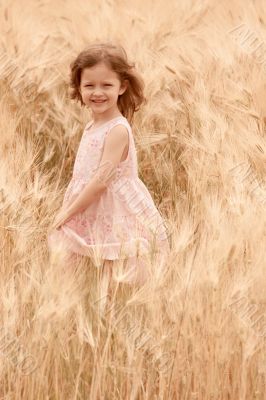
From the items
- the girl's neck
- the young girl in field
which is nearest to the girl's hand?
the young girl in field

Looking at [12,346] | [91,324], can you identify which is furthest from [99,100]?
[12,346]

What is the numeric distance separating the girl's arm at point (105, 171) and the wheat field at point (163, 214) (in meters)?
0.07

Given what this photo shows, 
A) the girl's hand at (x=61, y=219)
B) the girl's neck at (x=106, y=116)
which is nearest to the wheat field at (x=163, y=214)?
the girl's hand at (x=61, y=219)

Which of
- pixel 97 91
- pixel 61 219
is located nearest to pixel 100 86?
pixel 97 91

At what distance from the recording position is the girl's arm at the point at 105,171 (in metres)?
1.88

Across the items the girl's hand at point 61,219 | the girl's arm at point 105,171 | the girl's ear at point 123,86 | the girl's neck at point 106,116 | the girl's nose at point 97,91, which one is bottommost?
the girl's hand at point 61,219

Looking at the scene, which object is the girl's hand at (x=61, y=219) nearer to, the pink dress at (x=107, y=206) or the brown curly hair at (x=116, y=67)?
the pink dress at (x=107, y=206)

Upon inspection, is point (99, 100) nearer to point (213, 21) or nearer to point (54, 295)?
point (54, 295)

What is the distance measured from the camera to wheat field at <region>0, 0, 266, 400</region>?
1224 millimetres

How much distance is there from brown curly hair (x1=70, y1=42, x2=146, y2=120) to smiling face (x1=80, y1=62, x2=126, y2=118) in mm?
18

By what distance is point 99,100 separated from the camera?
1972 millimetres

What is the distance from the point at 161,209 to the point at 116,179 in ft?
1.02

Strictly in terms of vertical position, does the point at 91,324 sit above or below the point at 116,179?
below

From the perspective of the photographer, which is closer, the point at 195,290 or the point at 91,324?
the point at 195,290
